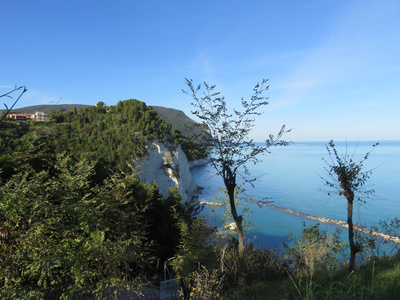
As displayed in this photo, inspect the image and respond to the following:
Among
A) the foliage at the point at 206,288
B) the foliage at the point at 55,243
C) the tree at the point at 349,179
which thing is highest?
the tree at the point at 349,179

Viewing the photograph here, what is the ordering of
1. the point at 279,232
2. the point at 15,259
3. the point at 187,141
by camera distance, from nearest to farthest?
the point at 15,259
the point at 187,141
the point at 279,232

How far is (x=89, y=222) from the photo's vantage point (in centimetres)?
538

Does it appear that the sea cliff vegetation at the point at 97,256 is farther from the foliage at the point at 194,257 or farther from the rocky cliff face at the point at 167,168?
the rocky cliff face at the point at 167,168

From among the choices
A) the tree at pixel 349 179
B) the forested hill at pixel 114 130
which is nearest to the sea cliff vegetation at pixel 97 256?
the tree at pixel 349 179

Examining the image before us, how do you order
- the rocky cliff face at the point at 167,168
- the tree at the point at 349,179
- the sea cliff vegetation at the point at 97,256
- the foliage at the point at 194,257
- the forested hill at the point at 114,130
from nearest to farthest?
the sea cliff vegetation at the point at 97,256, the tree at the point at 349,179, the foliage at the point at 194,257, the forested hill at the point at 114,130, the rocky cliff face at the point at 167,168

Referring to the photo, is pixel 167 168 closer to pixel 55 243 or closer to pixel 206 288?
pixel 55 243

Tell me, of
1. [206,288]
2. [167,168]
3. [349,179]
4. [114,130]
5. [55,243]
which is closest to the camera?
[206,288]

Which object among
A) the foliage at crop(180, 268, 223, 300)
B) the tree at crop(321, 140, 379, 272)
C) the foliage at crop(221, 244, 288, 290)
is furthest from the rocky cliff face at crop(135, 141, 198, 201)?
the tree at crop(321, 140, 379, 272)

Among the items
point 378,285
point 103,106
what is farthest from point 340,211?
point 103,106

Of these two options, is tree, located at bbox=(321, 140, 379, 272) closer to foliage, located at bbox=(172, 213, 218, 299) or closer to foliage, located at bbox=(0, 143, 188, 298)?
foliage, located at bbox=(172, 213, 218, 299)

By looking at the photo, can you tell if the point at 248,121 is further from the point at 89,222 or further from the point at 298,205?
the point at 298,205

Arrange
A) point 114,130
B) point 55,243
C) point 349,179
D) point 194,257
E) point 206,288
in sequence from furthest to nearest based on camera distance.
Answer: point 114,130
point 194,257
point 349,179
point 55,243
point 206,288

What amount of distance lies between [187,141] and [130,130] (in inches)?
1460

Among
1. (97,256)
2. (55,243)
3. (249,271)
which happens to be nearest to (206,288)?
(97,256)
